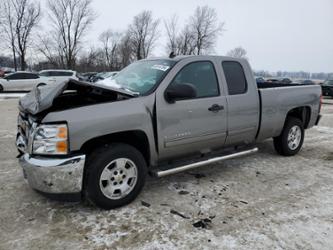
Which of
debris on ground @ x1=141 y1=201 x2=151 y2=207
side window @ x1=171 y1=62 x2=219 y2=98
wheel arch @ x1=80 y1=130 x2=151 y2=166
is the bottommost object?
debris on ground @ x1=141 y1=201 x2=151 y2=207

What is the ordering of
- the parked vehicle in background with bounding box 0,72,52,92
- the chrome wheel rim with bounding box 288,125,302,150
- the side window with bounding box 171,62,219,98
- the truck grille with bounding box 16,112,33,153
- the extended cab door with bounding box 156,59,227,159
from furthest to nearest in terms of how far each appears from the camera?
the parked vehicle in background with bounding box 0,72,52,92 → the chrome wheel rim with bounding box 288,125,302,150 → the side window with bounding box 171,62,219,98 → the extended cab door with bounding box 156,59,227,159 → the truck grille with bounding box 16,112,33,153

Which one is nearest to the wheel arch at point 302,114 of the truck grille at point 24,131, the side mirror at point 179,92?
the side mirror at point 179,92

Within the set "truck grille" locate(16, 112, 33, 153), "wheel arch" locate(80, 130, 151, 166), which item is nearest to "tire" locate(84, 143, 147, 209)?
"wheel arch" locate(80, 130, 151, 166)

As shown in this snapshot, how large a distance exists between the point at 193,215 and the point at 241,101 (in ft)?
6.44

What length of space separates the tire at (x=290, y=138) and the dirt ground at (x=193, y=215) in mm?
793

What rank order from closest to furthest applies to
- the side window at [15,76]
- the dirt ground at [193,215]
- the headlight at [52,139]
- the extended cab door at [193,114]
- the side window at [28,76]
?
the dirt ground at [193,215], the headlight at [52,139], the extended cab door at [193,114], the side window at [15,76], the side window at [28,76]

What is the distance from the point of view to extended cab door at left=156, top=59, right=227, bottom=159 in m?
3.43

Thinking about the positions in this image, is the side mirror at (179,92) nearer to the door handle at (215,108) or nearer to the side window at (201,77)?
the side window at (201,77)

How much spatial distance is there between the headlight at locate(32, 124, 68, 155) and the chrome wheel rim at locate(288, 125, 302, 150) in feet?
13.9

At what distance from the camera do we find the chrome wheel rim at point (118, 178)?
3.10 metres

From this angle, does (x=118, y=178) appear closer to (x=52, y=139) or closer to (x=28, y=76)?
(x=52, y=139)

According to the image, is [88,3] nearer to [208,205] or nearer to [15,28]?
[15,28]

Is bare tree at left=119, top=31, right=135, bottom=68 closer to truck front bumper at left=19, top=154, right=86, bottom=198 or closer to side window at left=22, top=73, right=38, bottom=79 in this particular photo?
side window at left=22, top=73, right=38, bottom=79

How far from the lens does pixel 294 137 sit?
17.7 feet
